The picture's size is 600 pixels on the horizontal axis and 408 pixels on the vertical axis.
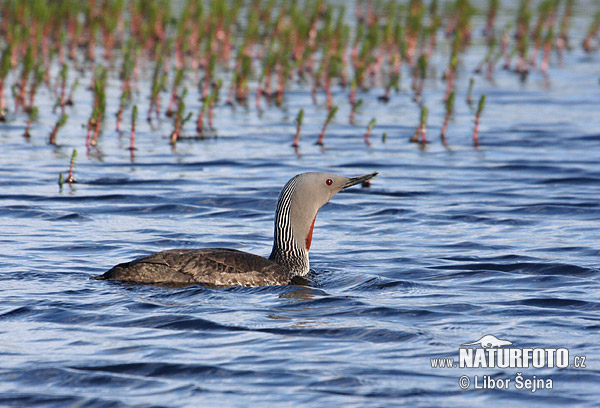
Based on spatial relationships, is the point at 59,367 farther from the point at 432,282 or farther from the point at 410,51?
the point at 410,51

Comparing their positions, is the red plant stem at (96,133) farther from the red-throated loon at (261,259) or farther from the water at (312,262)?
the red-throated loon at (261,259)

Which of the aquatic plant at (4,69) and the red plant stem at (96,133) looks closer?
the red plant stem at (96,133)

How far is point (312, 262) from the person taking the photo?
11258mm

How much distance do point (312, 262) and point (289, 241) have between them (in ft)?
2.89

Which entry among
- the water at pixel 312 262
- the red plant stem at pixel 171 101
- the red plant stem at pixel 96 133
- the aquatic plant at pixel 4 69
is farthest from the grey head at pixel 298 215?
the red plant stem at pixel 171 101

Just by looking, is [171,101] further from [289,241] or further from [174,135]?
[289,241]

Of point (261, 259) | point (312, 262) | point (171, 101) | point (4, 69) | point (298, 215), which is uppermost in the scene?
point (4, 69)

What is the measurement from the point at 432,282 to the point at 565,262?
1722 mm

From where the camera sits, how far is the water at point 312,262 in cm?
726

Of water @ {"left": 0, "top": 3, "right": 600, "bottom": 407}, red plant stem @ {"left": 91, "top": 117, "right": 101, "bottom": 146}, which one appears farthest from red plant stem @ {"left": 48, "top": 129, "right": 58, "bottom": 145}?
red plant stem @ {"left": 91, "top": 117, "right": 101, "bottom": 146}

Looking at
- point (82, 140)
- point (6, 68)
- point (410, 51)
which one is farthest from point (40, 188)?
point (410, 51)

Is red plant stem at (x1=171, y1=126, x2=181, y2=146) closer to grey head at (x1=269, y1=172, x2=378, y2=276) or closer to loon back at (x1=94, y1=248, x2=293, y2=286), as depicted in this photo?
grey head at (x1=269, y1=172, x2=378, y2=276)

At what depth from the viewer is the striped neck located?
10.4 m

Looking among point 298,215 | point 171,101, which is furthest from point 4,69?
point 298,215
